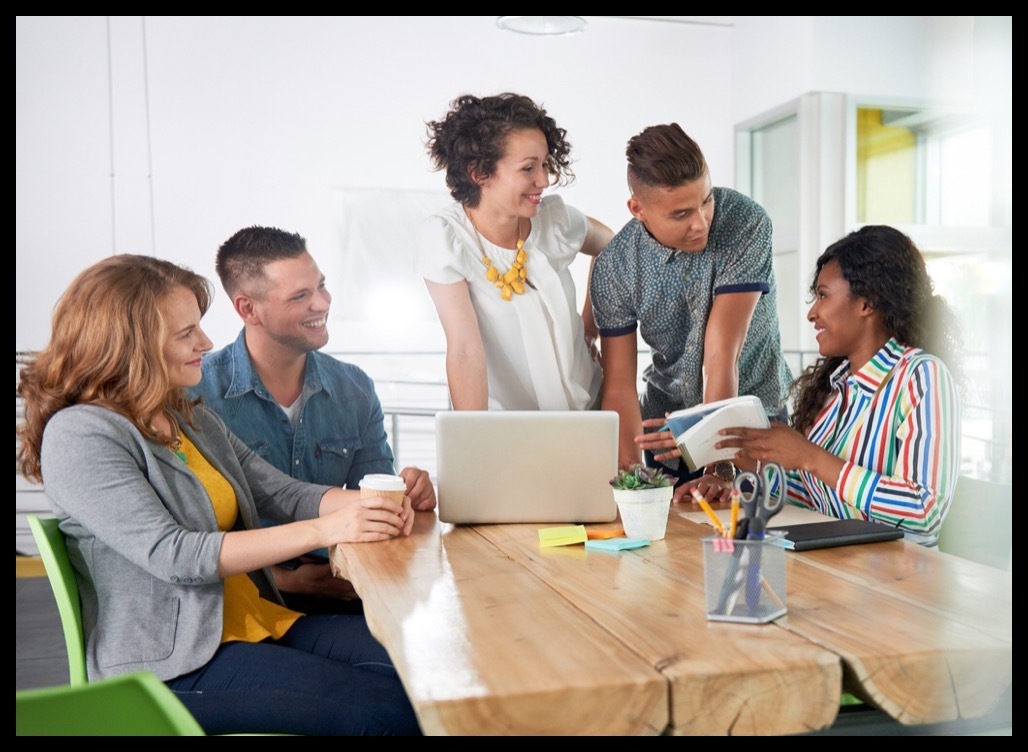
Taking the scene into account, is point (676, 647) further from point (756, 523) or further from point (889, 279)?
point (889, 279)

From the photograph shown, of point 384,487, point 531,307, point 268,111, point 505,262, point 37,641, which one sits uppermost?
point 268,111

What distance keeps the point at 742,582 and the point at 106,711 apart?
0.63 m

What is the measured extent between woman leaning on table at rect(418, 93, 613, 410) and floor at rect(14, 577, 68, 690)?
154 centimetres

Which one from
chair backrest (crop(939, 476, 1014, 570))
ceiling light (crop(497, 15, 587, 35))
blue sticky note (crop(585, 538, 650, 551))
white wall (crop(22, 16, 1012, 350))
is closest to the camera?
chair backrest (crop(939, 476, 1014, 570))

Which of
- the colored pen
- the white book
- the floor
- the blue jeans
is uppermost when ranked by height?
the white book

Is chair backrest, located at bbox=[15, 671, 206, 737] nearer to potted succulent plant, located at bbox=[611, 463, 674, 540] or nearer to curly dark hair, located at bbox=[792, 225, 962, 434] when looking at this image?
potted succulent plant, located at bbox=[611, 463, 674, 540]

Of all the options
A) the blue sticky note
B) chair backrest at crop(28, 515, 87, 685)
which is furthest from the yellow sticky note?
chair backrest at crop(28, 515, 87, 685)

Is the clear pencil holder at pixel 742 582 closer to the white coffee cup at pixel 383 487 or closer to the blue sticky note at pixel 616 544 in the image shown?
the blue sticky note at pixel 616 544

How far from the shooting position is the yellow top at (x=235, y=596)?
1.59 metres

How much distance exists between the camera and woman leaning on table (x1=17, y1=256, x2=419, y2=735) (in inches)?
55.0

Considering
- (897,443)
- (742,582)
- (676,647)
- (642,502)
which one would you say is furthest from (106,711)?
(897,443)

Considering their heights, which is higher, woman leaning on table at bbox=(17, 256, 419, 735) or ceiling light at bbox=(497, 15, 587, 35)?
ceiling light at bbox=(497, 15, 587, 35)

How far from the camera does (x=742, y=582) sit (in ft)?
3.59

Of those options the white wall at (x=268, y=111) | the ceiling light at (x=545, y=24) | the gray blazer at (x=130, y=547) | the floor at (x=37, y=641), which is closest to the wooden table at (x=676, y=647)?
the gray blazer at (x=130, y=547)
